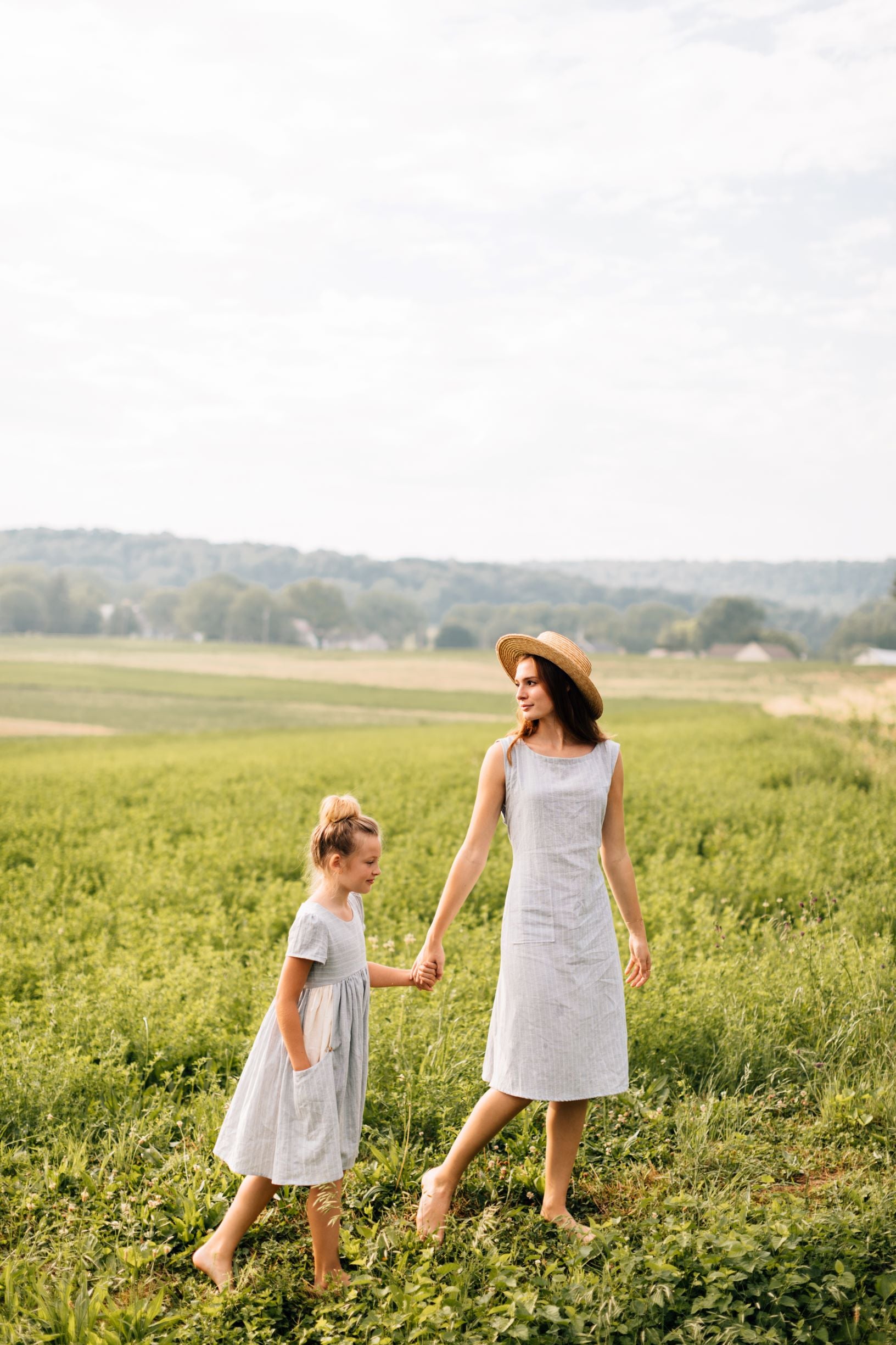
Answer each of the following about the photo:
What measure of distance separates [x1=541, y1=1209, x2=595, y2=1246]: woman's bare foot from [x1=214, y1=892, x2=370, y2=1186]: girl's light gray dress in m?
0.83

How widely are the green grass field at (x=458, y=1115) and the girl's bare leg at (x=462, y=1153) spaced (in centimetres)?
9

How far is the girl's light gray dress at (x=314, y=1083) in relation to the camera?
3.22 metres

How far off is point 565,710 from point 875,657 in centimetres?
4424

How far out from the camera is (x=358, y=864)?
3.34m

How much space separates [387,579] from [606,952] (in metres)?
59.3

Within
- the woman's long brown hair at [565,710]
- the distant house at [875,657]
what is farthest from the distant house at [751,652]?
the woman's long brown hair at [565,710]

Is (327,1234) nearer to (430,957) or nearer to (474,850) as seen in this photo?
(430,957)

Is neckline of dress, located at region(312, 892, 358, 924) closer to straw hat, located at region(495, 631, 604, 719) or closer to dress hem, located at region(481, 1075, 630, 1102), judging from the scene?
dress hem, located at region(481, 1075, 630, 1102)

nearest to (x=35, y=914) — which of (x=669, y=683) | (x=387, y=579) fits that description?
(x=669, y=683)

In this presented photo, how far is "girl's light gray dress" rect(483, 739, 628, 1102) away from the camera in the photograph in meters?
3.44

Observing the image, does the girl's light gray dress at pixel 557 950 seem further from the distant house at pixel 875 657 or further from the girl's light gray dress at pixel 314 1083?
the distant house at pixel 875 657

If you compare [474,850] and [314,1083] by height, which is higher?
[474,850]

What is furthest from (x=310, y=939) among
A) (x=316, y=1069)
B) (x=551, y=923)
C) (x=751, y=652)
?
(x=751, y=652)

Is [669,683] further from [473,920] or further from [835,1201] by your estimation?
[835,1201]
